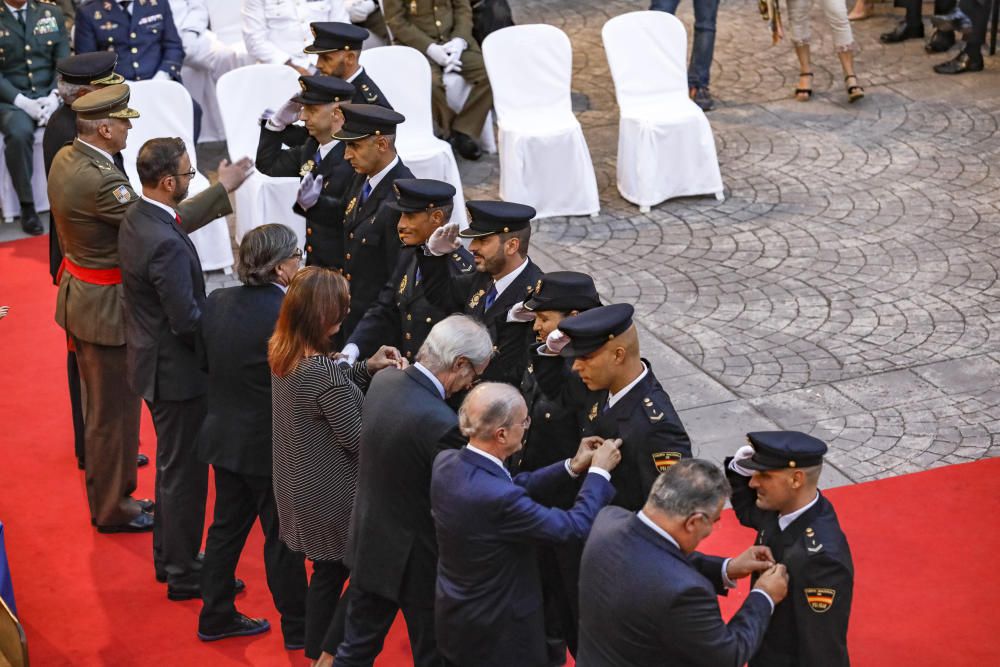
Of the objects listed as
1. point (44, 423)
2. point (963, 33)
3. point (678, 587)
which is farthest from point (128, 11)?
point (678, 587)

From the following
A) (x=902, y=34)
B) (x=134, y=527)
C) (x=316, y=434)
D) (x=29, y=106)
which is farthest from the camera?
(x=902, y=34)

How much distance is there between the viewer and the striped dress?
4.66 metres

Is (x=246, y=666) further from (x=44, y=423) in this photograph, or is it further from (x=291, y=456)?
(x=44, y=423)

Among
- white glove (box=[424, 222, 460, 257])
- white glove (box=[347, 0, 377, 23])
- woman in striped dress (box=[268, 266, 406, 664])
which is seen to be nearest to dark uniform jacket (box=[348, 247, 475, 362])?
white glove (box=[424, 222, 460, 257])

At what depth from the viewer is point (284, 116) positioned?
268 inches

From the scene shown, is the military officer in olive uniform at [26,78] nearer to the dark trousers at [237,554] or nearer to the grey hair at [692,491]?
the dark trousers at [237,554]

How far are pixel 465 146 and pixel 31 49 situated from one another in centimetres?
316

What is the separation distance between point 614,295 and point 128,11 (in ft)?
13.6

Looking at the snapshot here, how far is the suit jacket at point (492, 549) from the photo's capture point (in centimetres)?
395

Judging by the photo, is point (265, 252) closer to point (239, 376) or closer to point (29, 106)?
point (239, 376)

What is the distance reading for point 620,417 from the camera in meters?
4.21

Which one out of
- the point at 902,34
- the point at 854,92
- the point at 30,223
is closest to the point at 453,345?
the point at 30,223

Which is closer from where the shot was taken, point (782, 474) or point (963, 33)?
point (782, 474)

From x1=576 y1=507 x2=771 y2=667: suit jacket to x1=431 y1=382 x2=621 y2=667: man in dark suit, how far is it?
33 cm
